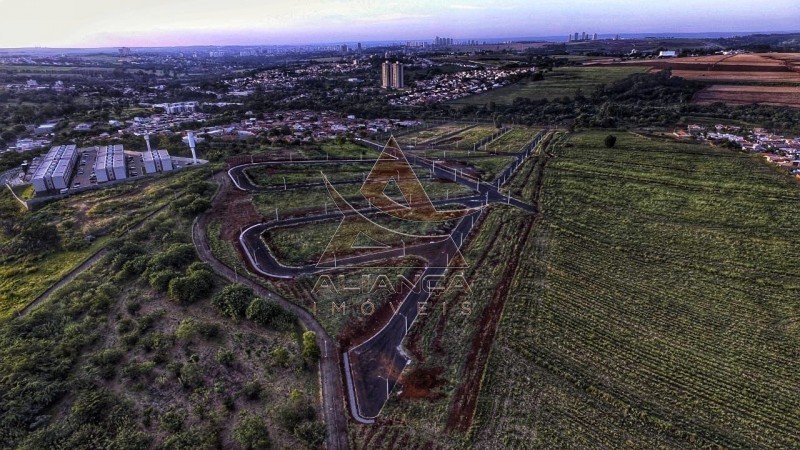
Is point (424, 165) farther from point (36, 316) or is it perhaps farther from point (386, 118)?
point (36, 316)

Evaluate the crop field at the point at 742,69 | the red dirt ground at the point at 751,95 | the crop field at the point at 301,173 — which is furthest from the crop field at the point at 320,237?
the crop field at the point at 742,69

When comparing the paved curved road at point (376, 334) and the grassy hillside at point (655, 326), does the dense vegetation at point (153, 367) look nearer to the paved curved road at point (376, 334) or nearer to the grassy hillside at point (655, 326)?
the paved curved road at point (376, 334)

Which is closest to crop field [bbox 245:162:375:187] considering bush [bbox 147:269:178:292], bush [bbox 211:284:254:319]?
bush [bbox 147:269:178:292]

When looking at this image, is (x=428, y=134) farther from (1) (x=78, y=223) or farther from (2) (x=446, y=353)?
(2) (x=446, y=353)

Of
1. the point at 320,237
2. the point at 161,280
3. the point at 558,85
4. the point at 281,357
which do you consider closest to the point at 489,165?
the point at 320,237

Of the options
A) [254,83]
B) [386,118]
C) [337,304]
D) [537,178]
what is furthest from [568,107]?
[254,83]

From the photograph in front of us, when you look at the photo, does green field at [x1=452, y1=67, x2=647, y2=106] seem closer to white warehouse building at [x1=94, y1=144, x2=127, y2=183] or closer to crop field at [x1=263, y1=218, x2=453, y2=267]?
crop field at [x1=263, y1=218, x2=453, y2=267]
